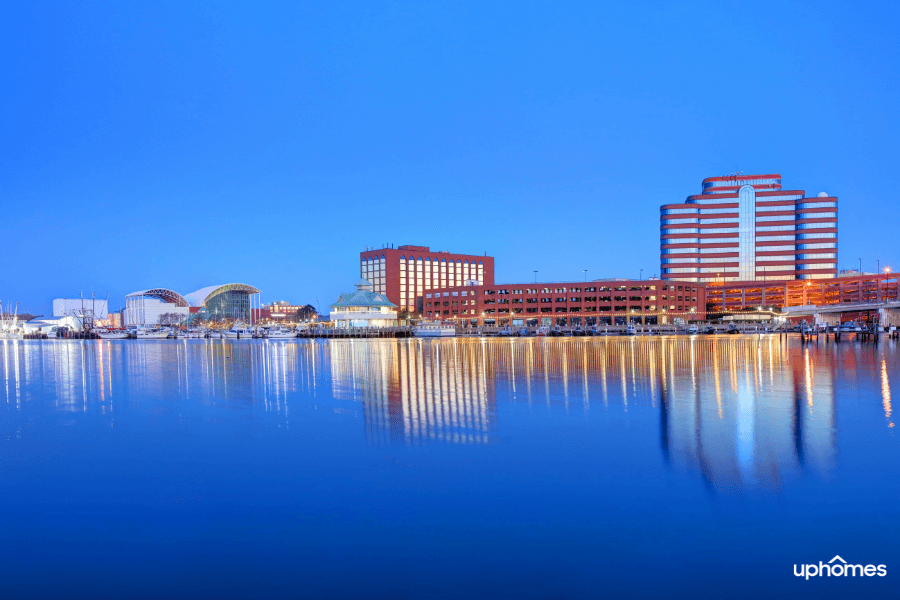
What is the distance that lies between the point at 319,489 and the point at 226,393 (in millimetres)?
15342

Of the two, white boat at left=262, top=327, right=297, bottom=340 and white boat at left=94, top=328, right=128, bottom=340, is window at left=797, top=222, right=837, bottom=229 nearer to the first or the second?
white boat at left=262, top=327, right=297, bottom=340

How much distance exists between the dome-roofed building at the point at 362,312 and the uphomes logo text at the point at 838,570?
4464 inches

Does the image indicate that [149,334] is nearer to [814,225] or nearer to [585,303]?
[585,303]

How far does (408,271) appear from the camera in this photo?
180250 millimetres

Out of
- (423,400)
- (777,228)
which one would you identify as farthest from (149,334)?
(777,228)

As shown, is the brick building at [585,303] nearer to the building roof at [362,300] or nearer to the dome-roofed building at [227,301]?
the building roof at [362,300]

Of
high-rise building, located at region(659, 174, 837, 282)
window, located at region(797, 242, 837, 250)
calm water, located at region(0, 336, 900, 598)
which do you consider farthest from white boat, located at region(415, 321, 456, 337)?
calm water, located at region(0, 336, 900, 598)

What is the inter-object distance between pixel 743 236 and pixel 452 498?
518 feet

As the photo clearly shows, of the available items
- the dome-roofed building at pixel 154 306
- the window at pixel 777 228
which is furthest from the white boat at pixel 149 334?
the window at pixel 777 228

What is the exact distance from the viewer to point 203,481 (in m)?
10.7

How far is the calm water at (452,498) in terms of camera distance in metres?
6.81

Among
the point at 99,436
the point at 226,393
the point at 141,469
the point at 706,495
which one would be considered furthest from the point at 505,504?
the point at 226,393

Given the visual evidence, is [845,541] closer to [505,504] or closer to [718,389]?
[505,504]

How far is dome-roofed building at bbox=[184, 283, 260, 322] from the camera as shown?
586ft
